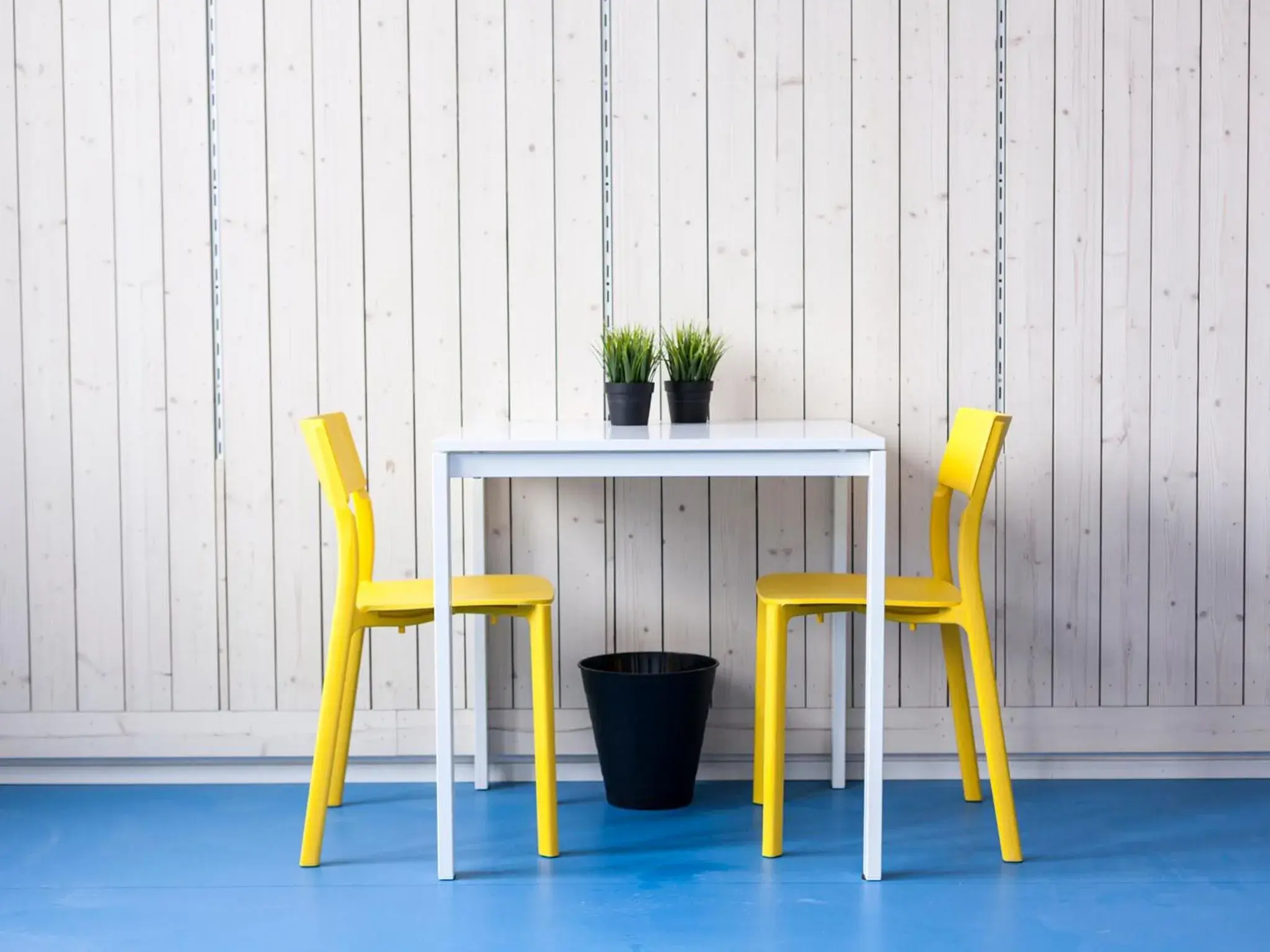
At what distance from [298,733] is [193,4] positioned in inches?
69.1

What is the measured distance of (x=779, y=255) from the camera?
3.27m

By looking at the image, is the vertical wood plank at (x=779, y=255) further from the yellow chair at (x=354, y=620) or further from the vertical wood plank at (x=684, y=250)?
the yellow chair at (x=354, y=620)

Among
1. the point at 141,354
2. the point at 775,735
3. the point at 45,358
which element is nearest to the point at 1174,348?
the point at 775,735

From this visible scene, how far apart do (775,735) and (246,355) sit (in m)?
1.57

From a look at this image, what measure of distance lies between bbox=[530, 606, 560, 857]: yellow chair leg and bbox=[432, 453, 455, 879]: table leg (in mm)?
171

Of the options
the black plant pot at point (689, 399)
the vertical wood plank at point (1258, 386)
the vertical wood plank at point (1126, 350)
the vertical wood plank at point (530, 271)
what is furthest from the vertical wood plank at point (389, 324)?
the vertical wood plank at point (1258, 386)

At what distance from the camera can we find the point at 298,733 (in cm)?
334

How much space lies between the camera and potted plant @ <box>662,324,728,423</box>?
9.94ft

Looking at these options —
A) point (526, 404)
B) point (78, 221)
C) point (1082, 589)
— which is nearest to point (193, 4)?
point (78, 221)

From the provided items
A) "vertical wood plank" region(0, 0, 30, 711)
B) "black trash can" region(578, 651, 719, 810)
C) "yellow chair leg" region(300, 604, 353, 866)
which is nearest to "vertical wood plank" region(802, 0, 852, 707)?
"black trash can" region(578, 651, 719, 810)

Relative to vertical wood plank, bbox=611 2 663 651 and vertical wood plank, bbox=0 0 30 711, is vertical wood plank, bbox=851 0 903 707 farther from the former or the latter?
vertical wood plank, bbox=0 0 30 711

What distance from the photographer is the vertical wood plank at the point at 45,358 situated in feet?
10.7

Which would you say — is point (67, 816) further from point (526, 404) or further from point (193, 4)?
point (193, 4)

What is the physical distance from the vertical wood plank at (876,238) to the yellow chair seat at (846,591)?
34 centimetres
